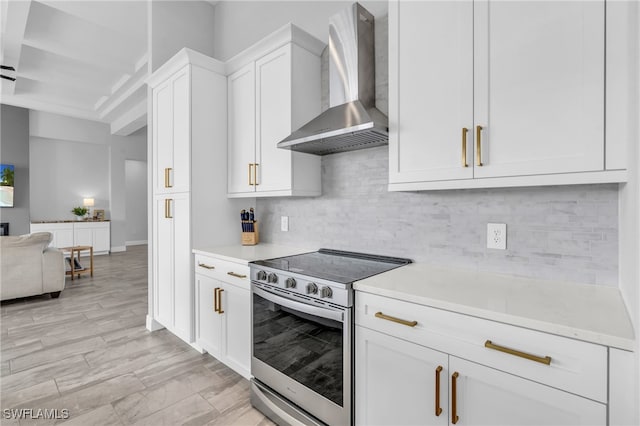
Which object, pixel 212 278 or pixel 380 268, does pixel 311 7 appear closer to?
pixel 380 268

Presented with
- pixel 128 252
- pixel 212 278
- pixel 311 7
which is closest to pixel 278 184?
pixel 212 278

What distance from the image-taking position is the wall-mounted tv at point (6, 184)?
6.57m

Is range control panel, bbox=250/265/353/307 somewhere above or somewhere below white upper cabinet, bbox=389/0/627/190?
below

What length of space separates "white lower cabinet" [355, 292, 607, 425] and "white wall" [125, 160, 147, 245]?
10189mm

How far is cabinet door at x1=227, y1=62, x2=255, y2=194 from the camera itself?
2.60 meters

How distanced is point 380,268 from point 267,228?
144cm

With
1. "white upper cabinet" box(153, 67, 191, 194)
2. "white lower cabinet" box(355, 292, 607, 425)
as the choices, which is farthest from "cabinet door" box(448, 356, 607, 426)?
"white upper cabinet" box(153, 67, 191, 194)

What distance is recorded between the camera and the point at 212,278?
2.46 metres

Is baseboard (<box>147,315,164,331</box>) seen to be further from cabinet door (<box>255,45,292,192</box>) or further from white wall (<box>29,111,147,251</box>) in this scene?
white wall (<box>29,111,147,251</box>)

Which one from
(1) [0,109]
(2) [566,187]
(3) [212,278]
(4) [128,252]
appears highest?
(1) [0,109]

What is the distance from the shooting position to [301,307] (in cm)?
171

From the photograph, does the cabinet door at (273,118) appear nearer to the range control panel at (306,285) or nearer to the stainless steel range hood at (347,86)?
the stainless steel range hood at (347,86)

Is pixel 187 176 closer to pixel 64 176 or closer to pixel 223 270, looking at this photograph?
pixel 223 270

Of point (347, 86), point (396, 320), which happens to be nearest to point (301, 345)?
point (396, 320)
